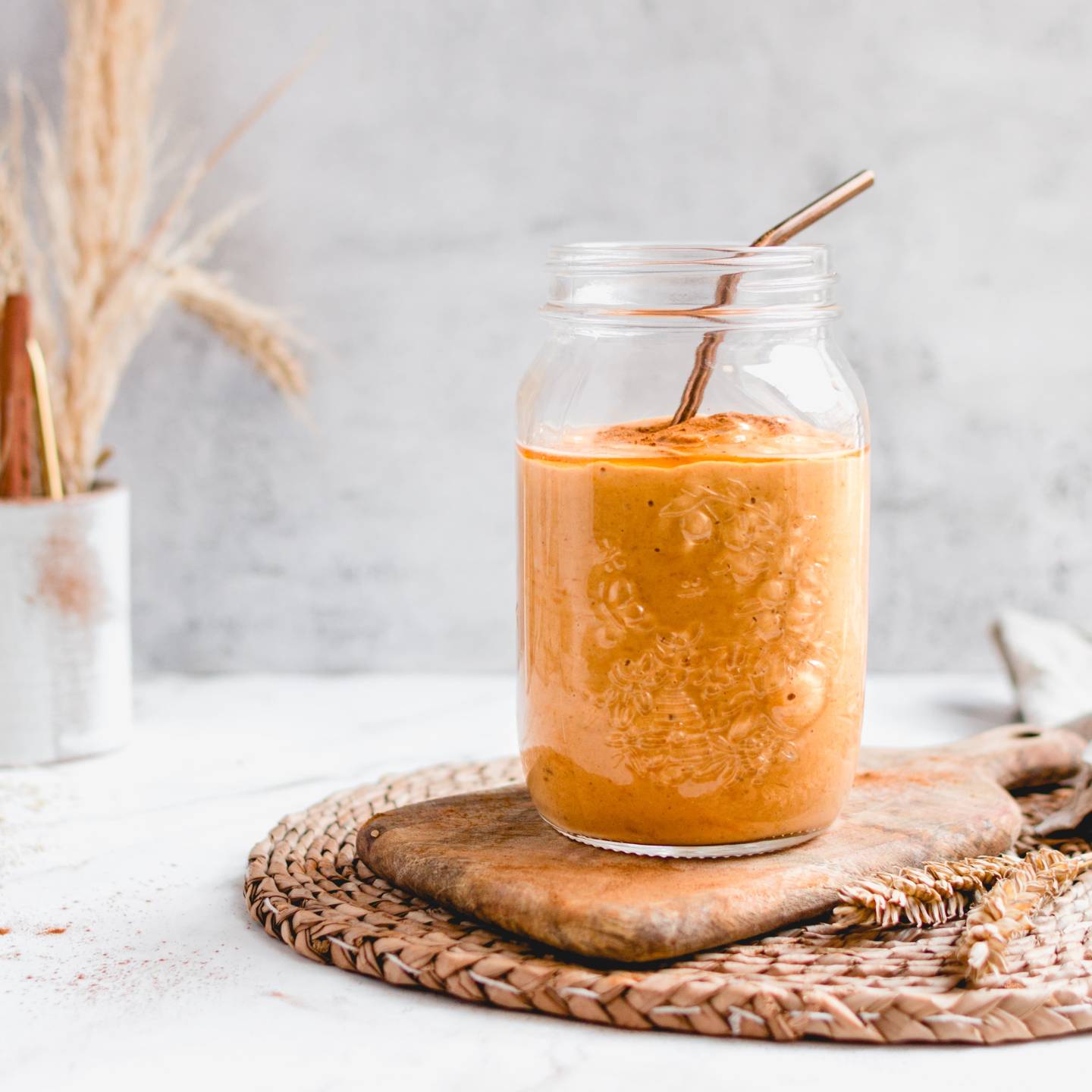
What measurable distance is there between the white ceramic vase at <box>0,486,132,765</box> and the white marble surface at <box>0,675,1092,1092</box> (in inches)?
1.4

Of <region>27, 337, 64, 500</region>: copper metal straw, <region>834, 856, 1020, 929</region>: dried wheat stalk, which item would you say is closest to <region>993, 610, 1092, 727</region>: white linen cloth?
<region>834, 856, 1020, 929</region>: dried wheat stalk

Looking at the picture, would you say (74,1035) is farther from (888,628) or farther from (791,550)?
(888,628)

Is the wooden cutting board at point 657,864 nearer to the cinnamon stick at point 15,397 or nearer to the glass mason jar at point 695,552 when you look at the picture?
the glass mason jar at point 695,552

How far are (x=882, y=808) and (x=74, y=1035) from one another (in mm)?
514

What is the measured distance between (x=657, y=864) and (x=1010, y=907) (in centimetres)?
20

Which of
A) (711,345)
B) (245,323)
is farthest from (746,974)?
(245,323)

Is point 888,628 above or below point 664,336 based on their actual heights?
below

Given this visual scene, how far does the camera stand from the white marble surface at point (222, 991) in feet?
2.19

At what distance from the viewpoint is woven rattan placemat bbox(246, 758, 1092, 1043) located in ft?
2.25

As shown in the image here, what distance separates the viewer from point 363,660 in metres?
1.54

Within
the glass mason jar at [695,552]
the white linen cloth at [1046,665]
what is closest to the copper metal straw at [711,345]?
the glass mason jar at [695,552]

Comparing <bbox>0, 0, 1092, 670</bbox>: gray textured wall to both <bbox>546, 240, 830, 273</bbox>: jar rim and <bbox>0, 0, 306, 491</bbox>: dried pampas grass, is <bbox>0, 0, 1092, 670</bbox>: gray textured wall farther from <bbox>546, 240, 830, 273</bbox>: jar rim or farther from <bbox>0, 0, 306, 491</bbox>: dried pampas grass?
<bbox>546, 240, 830, 273</bbox>: jar rim

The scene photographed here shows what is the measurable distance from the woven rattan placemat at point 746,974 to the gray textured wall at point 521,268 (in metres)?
0.69

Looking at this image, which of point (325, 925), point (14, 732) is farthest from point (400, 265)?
point (325, 925)
